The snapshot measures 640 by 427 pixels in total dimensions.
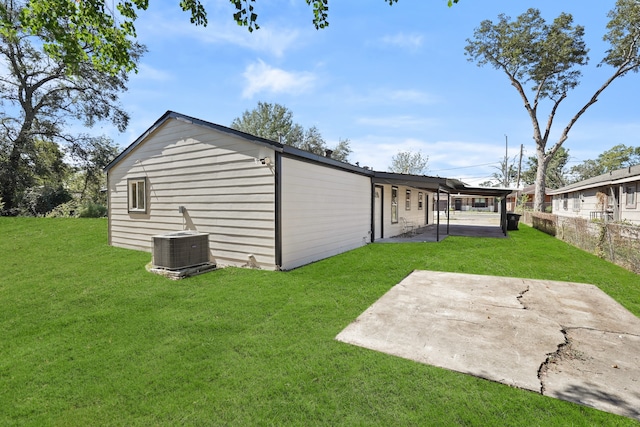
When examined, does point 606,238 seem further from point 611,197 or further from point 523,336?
point 611,197

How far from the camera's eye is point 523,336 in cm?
345

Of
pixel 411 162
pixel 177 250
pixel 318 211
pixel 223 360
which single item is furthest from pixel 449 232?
pixel 411 162

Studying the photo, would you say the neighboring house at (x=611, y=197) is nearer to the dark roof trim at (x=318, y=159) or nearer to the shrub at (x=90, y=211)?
the dark roof trim at (x=318, y=159)

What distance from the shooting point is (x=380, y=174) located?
1129 cm

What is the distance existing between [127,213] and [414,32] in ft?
35.2

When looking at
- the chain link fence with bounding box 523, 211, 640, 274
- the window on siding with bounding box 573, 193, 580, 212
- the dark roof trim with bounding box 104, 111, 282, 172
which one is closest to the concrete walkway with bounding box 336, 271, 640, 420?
the chain link fence with bounding box 523, 211, 640, 274

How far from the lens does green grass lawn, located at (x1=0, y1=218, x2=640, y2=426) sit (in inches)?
86.2

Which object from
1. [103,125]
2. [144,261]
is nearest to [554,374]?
[144,261]

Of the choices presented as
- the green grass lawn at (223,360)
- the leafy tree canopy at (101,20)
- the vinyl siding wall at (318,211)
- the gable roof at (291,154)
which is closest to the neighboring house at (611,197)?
the gable roof at (291,154)

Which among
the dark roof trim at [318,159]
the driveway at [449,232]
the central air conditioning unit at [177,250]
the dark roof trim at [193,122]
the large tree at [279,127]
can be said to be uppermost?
the large tree at [279,127]

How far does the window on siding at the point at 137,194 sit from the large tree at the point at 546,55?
24.5m

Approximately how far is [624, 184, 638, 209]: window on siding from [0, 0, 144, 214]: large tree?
96.1 ft

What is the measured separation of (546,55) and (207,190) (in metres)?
24.7

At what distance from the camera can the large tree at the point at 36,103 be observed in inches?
715
